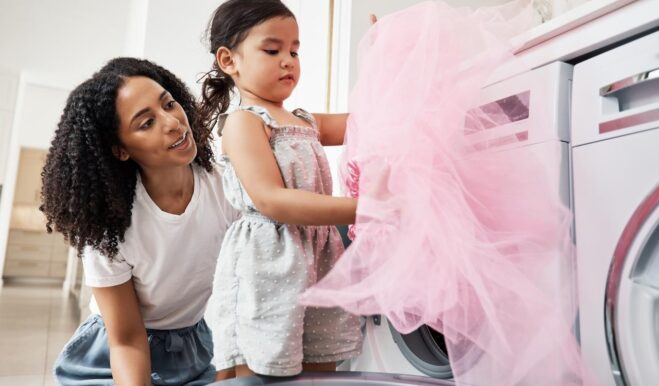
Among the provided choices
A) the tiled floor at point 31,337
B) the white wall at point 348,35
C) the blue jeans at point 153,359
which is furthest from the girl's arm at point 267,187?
the tiled floor at point 31,337

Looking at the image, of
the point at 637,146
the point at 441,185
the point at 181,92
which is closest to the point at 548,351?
the point at 441,185

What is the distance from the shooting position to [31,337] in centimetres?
271

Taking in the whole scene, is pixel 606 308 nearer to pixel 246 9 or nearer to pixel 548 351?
pixel 548 351

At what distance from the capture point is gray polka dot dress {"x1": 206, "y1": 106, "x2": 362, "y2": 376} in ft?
2.17

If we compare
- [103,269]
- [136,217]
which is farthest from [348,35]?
[103,269]

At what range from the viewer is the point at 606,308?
30.7 inches

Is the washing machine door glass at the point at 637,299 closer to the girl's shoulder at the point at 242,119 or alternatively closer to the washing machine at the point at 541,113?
the washing machine at the point at 541,113

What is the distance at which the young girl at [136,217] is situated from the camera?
94cm

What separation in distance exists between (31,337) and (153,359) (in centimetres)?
212

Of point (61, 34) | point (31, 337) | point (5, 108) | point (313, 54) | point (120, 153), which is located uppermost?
point (61, 34)

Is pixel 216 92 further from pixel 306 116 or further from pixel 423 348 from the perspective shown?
pixel 423 348

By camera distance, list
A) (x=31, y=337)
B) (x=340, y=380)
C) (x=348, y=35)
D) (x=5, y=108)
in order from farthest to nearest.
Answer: (x=5, y=108), (x=31, y=337), (x=348, y=35), (x=340, y=380)

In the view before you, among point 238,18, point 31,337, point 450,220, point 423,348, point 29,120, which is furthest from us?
point 29,120

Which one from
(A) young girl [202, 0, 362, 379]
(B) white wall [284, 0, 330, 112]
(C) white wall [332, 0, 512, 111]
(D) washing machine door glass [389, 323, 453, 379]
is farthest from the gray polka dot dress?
(B) white wall [284, 0, 330, 112]
